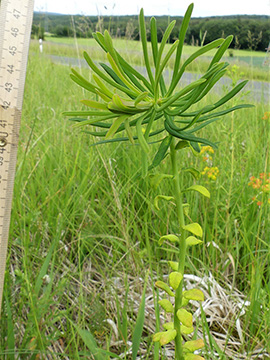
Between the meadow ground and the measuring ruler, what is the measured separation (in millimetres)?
179

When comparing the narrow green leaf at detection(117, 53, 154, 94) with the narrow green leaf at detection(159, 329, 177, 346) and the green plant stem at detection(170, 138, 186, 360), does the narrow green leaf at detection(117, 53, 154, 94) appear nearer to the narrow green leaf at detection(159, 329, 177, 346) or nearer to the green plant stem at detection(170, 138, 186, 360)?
the green plant stem at detection(170, 138, 186, 360)

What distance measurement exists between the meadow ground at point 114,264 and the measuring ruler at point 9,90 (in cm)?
18

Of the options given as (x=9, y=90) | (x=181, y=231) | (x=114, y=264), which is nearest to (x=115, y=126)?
(x=181, y=231)

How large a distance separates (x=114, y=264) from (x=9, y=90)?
734 mm

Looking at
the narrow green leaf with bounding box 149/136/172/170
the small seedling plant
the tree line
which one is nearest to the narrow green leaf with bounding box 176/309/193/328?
the small seedling plant

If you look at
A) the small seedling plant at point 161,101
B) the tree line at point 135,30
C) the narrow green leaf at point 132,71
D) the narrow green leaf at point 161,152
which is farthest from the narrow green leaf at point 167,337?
the tree line at point 135,30

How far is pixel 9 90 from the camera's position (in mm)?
754

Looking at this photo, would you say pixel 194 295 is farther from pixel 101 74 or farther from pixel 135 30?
pixel 135 30

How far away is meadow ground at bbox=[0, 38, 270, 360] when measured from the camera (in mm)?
951

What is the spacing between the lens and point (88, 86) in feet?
1.42

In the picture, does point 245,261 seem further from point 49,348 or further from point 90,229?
point 49,348

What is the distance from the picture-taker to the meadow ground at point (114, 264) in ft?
3.12

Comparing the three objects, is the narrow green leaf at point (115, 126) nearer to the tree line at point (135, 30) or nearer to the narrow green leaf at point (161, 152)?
the narrow green leaf at point (161, 152)

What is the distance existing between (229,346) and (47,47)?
5846 mm
